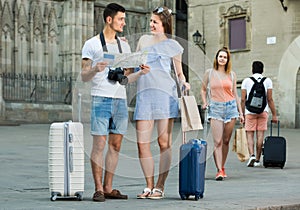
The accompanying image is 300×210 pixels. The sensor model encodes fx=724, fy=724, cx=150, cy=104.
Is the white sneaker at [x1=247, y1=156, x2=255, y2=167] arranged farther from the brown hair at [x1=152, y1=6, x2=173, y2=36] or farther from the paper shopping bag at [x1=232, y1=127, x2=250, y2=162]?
the brown hair at [x1=152, y1=6, x2=173, y2=36]

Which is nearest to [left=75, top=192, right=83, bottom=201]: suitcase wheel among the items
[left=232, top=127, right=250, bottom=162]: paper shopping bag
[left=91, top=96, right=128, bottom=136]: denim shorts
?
[left=91, top=96, right=128, bottom=136]: denim shorts

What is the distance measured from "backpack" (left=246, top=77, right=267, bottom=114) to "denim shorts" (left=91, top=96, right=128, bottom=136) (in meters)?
5.37

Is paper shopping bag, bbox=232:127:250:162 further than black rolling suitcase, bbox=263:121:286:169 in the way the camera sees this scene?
Yes

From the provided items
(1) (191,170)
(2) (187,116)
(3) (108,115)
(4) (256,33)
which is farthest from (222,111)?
(4) (256,33)

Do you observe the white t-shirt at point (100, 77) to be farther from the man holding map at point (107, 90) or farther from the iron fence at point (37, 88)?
the iron fence at point (37, 88)

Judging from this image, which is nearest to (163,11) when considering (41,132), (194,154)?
(194,154)

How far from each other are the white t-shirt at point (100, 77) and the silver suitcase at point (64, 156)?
425mm

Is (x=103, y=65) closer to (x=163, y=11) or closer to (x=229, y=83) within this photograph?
(x=163, y=11)

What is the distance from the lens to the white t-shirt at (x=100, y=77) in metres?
7.61

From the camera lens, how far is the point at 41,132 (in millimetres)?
21969

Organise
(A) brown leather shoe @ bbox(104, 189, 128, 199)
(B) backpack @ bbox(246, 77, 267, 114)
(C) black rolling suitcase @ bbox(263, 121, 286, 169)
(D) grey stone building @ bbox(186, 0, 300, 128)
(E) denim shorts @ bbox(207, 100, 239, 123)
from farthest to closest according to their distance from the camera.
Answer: (D) grey stone building @ bbox(186, 0, 300, 128) → (B) backpack @ bbox(246, 77, 267, 114) → (C) black rolling suitcase @ bbox(263, 121, 286, 169) → (E) denim shorts @ bbox(207, 100, 239, 123) → (A) brown leather shoe @ bbox(104, 189, 128, 199)

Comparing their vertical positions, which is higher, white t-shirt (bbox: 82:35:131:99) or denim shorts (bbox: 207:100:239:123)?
white t-shirt (bbox: 82:35:131:99)

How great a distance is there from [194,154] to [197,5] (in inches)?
1016

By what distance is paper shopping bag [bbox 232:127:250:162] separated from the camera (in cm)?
1262
